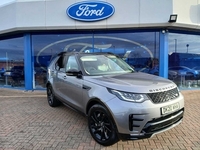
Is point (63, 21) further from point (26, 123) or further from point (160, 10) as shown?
point (26, 123)

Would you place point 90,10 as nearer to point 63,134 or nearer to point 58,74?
point 58,74

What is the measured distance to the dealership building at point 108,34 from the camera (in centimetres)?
772

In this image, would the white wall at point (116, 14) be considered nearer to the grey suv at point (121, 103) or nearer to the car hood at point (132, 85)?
the grey suv at point (121, 103)

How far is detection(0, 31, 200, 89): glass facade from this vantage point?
8.83 metres

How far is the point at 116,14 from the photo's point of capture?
781cm

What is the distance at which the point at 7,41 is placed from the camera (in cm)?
1060

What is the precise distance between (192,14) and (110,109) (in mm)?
7273

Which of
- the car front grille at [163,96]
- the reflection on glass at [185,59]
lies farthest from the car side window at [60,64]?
the reflection on glass at [185,59]

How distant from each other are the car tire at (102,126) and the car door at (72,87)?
1.81 feet

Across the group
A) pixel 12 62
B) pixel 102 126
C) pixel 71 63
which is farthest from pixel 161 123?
pixel 12 62

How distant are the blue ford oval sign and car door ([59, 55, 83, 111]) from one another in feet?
12.2

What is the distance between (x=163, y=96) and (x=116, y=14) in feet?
19.0

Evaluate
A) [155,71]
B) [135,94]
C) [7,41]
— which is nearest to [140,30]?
[155,71]

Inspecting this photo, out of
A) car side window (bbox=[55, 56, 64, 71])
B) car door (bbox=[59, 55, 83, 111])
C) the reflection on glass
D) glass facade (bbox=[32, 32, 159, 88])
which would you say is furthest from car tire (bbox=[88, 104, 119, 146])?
the reflection on glass
